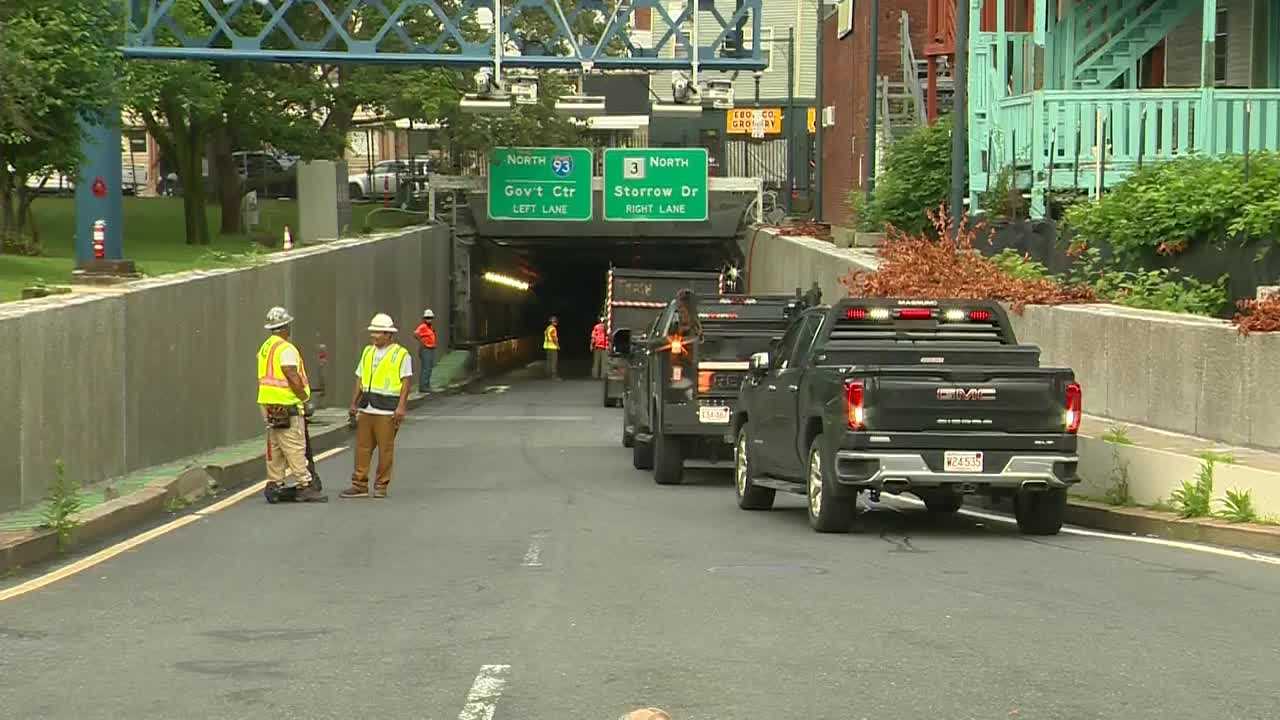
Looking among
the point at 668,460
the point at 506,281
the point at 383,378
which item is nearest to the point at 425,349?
the point at 506,281

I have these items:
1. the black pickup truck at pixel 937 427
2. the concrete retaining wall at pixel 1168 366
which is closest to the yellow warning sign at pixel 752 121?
the concrete retaining wall at pixel 1168 366

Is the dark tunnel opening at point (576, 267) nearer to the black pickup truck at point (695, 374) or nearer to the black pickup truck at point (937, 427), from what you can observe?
the black pickup truck at point (695, 374)

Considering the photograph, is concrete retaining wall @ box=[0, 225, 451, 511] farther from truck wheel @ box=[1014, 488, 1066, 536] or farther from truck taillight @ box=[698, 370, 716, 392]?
truck wheel @ box=[1014, 488, 1066, 536]

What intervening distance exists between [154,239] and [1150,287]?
32838mm

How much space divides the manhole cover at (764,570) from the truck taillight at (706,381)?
8878mm

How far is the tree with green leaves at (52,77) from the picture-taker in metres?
26.5

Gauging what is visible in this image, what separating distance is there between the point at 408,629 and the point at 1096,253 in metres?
15.5

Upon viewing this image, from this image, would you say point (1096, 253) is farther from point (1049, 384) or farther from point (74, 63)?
point (74, 63)

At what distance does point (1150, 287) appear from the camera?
22.6 metres

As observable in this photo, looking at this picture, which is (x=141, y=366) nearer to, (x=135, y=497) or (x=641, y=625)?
(x=135, y=497)

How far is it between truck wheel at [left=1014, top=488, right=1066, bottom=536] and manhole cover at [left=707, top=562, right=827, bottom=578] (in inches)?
123

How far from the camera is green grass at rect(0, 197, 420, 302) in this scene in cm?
2911

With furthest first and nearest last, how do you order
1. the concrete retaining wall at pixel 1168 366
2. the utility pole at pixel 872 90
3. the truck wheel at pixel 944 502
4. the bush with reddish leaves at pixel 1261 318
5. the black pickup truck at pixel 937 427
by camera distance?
the utility pole at pixel 872 90 → the truck wheel at pixel 944 502 → the concrete retaining wall at pixel 1168 366 → the bush with reddish leaves at pixel 1261 318 → the black pickup truck at pixel 937 427

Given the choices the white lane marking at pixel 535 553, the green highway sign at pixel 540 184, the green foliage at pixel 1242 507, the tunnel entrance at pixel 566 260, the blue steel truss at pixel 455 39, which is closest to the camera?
the white lane marking at pixel 535 553
